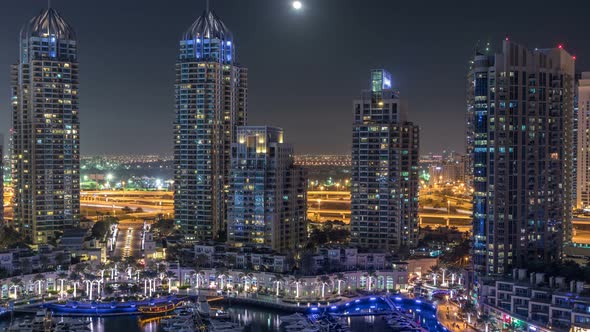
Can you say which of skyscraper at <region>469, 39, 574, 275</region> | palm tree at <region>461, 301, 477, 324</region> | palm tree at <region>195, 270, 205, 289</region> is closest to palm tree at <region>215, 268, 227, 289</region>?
palm tree at <region>195, 270, 205, 289</region>

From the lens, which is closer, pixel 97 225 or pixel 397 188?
pixel 397 188

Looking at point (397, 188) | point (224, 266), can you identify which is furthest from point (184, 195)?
point (397, 188)

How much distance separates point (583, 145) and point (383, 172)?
28794mm

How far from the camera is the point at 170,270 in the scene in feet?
103

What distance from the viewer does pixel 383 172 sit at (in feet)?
120

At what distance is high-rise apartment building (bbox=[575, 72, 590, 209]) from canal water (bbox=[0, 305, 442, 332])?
36.1 metres

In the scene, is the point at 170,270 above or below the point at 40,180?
below

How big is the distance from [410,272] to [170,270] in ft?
34.6

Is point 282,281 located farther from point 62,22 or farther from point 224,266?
point 62,22

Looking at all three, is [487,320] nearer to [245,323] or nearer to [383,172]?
[245,323]

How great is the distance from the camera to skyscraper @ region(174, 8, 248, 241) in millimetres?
39625

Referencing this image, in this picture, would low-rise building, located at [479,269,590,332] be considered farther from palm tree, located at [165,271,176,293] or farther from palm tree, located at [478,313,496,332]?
palm tree, located at [165,271,176,293]

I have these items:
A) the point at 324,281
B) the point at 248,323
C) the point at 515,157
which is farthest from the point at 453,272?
the point at 248,323

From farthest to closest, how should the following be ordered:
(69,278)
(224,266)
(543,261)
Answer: (224,266) → (69,278) → (543,261)
